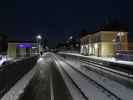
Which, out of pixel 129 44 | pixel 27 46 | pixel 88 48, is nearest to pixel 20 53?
pixel 27 46

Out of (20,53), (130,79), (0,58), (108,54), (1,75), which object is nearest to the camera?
(1,75)

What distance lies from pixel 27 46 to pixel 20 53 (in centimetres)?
349

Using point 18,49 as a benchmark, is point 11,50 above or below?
below

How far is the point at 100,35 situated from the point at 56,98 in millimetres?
46296

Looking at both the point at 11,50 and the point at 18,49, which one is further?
the point at 18,49

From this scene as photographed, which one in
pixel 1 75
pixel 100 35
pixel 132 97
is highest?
pixel 100 35

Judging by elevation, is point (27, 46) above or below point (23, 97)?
above

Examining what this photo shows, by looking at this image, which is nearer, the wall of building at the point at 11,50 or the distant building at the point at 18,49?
the wall of building at the point at 11,50

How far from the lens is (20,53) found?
66625mm

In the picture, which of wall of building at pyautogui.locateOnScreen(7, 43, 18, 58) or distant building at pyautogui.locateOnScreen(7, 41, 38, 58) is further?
distant building at pyautogui.locateOnScreen(7, 41, 38, 58)

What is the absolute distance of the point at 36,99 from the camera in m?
10.1

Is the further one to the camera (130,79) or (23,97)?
(130,79)

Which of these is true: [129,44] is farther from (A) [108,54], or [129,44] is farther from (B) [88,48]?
(B) [88,48]

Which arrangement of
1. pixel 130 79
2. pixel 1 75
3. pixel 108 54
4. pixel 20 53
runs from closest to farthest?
pixel 1 75, pixel 130 79, pixel 108 54, pixel 20 53
